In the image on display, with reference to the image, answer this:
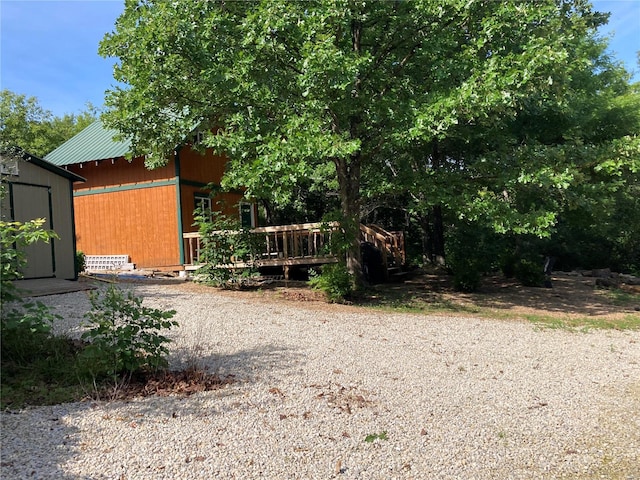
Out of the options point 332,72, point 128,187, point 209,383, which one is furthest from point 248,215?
point 209,383

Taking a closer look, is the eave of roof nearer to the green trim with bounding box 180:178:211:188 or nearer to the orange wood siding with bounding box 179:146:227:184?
the green trim with bounding box 180:178:211:188

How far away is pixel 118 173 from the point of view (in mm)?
14422

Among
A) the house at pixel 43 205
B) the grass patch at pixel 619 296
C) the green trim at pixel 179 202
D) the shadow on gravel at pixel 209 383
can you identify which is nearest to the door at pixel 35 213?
the house at pixel 43 205

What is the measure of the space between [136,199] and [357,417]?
12.2 m

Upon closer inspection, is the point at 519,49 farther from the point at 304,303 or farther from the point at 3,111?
the point at 3,111

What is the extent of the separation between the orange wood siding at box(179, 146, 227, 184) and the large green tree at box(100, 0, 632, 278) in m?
3.05

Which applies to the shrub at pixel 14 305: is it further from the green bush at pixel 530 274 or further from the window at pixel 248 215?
the window at pixel 248 215

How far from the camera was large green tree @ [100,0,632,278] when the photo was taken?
788 centimetres

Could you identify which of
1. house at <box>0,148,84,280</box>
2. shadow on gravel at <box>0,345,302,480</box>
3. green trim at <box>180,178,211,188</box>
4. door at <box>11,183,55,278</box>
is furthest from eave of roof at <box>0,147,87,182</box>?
shadow on gravel at <box>0,345,302,480</box>

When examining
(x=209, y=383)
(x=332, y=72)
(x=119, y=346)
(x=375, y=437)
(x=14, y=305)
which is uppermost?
(x=332, y=72)

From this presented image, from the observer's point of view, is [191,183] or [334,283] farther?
[191,183]

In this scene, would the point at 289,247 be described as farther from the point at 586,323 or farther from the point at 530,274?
the point at 586,323

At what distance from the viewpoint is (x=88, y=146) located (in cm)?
1529

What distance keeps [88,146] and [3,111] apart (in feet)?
60.6
